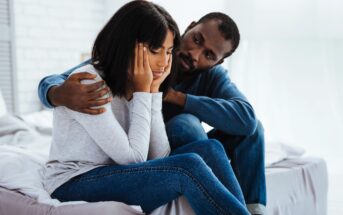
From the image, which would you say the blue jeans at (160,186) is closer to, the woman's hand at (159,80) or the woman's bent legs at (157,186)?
the woman's bent legs at (157,186)

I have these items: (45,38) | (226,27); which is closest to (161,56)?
(226,27)

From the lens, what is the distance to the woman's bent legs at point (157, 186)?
1.03m

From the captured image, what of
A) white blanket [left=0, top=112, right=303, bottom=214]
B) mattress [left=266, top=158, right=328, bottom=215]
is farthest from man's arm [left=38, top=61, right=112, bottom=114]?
mattress [left=266, top=158, right=328, bottom=215]

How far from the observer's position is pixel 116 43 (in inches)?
45.4

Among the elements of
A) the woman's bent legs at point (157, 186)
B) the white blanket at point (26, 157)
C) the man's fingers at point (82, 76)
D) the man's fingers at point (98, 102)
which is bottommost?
the white blanket at point (26, 157)

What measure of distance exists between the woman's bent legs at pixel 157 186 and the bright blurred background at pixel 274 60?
5.74 ft

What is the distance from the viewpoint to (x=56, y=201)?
1100 millimetres

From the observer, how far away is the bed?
107cm

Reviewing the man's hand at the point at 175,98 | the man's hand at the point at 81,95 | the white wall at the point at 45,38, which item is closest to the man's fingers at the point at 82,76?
the man's hand at the point at 81,95

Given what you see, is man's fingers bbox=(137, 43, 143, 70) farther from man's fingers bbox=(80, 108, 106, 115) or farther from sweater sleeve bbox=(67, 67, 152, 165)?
man's fingers bbox=(80, 108, 106, 115)

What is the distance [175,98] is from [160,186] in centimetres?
42

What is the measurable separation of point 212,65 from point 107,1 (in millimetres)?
2473

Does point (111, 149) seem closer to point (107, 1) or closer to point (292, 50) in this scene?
point (292, 50)

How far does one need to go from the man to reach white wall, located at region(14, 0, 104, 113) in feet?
6.59
